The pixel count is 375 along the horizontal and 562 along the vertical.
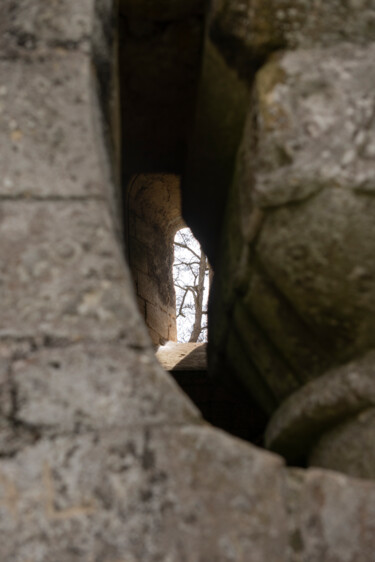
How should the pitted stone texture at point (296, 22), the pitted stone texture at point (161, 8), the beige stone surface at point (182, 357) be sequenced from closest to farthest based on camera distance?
the pitted stone texture at point (296, 22) → the pitted stone texture at point (161, 8) → the beige stone surface at point (182, 357)

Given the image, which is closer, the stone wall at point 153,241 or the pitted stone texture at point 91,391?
the pitted stone texture at point 91,391

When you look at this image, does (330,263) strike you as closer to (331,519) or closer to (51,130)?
(331,519)

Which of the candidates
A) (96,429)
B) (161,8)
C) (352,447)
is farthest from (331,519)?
(161,8)

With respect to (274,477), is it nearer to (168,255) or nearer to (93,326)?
(93,326)

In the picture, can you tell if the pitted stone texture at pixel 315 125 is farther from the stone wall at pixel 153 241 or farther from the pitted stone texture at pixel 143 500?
the stone wall at pixel 153 241

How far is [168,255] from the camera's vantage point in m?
3.65

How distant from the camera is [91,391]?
83 cm

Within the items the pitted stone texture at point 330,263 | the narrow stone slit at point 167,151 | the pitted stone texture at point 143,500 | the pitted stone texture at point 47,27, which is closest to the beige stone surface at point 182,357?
the narrow stone slit at point 167,151

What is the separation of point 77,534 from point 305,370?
62 cm

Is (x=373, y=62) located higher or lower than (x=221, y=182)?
higher

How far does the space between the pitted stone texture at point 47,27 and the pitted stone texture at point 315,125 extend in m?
0.45

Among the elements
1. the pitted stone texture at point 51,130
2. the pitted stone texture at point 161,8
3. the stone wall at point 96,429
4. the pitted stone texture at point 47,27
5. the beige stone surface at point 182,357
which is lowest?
the beige stone surface at point 182,357

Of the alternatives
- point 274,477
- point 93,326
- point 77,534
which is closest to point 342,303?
point 274,477

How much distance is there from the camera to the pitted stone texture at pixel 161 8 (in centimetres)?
126
